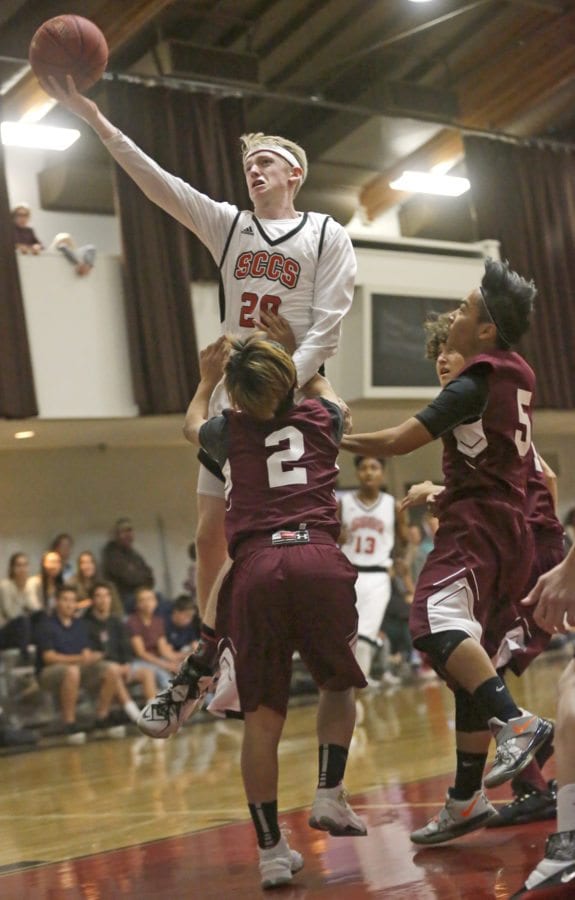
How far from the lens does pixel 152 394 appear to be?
1176 centimetres

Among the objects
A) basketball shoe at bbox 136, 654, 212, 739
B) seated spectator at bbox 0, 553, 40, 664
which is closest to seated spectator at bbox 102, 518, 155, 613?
seated spectator at bbox 0, 553, 40, 664

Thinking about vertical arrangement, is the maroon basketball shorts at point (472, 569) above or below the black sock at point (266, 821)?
above

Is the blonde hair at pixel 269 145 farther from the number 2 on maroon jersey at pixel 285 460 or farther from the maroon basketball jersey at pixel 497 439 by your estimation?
the number 2 on maroon jersey at pixel 285 460

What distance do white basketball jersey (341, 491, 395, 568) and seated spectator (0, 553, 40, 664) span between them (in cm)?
258

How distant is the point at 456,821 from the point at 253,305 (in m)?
1.78

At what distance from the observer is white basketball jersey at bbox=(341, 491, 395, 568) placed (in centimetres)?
976

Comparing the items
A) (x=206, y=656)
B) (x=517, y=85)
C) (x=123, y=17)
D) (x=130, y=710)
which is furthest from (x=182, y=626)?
(x=517, y=85)

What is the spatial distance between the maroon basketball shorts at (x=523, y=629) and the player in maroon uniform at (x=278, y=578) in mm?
627

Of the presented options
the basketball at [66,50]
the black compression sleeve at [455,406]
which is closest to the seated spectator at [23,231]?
the basketball at [66,50]

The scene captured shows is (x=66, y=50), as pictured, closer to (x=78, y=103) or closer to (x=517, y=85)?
(x=78, y=103)

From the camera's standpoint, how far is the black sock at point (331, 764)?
3.77 metres

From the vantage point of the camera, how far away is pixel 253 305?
14.1 ft

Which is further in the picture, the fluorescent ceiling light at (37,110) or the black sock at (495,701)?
the fluorescent ceiling light at (37,110)

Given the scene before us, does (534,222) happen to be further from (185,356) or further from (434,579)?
(434,579)
